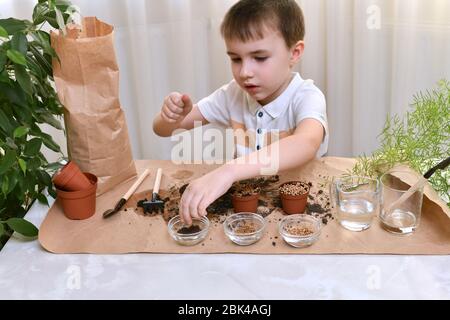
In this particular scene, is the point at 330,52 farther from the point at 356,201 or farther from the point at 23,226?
the point at 23,226

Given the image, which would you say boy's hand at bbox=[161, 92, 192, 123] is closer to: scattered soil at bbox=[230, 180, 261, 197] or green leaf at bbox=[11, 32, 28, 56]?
scattered soil at bbox=[230, 180, 261, 197]

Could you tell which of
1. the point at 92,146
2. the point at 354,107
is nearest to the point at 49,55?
the point at 92,146

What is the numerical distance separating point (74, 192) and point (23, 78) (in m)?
0.24

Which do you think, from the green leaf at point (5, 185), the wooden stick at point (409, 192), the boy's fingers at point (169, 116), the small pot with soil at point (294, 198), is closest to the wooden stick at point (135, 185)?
the boy's fingers at point (169, 116)

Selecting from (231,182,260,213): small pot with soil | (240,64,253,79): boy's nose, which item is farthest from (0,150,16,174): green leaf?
(240,64,253,79): boy's nose

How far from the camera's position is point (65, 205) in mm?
996

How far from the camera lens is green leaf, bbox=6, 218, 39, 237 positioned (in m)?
0.94

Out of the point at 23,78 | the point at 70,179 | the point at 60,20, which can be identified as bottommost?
the point at 70,179

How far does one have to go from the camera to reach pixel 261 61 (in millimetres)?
1152

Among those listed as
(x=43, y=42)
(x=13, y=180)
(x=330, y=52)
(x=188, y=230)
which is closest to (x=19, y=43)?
(x=43, y=42)

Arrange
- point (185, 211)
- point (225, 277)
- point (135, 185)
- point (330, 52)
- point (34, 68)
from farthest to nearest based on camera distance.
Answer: point (330, 52), point (135, 185), point (34, 68), point (185, 211), point (225, 277)

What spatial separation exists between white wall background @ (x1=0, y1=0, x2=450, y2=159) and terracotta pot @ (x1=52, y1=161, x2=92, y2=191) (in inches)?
29.9

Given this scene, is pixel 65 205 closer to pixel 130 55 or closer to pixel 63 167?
pixel 63 167

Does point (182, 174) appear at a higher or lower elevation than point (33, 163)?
lower
